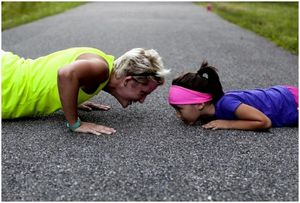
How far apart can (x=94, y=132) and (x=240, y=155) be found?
1.08m

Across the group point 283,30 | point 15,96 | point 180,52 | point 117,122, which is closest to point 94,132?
point 117,122

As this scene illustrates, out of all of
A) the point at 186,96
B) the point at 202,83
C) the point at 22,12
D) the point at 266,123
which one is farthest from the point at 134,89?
the point at 22,12

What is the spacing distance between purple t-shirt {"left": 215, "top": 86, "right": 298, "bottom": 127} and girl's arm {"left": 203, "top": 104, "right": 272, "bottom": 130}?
0.23 ft

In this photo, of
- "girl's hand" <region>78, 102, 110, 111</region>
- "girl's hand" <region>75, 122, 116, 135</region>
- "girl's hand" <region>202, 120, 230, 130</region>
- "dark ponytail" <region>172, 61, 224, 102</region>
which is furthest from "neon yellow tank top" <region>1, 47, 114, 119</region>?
"girl's hand" <region>202, 120, 230, 130</region>

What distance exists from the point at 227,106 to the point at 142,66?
757 millimetres

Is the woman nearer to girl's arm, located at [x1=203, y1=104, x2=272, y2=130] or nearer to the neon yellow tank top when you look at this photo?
the neon yellow tank top

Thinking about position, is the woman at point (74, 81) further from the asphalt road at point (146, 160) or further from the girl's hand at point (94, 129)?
the asphalt road at point (146, 160)

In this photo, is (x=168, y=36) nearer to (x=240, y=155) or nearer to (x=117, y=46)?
(x=117, y=46)

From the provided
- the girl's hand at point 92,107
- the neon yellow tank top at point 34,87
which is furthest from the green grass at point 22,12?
the neon yellow tank top at point 34,87

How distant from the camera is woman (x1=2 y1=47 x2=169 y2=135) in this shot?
126 inches

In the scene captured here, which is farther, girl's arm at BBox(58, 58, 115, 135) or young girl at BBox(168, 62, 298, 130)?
young girl at BBox(168, 62, 298, 130)

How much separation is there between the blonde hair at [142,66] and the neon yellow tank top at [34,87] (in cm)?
18

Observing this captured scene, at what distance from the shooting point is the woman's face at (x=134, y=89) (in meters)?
3.42

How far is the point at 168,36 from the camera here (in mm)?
10164
